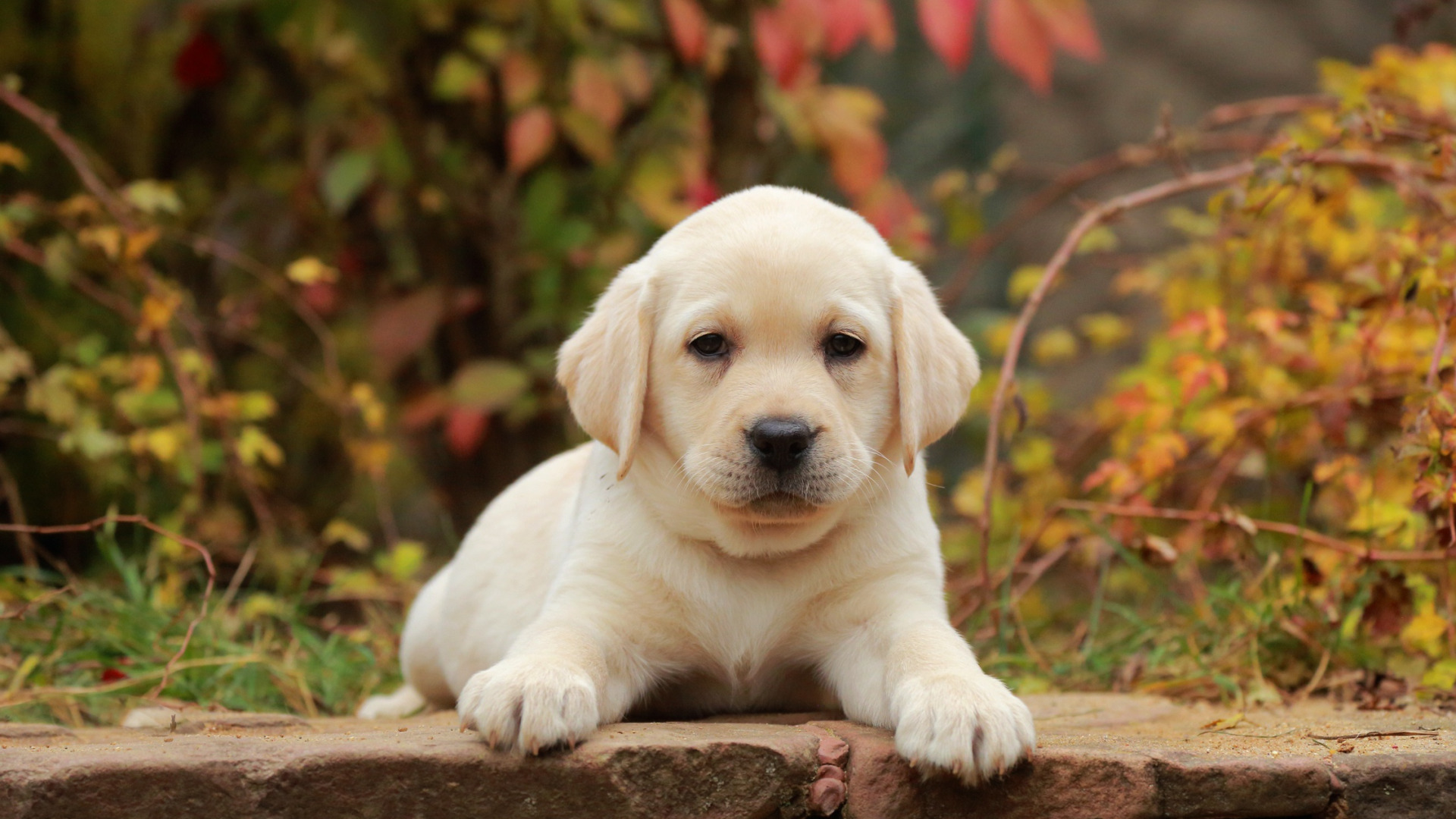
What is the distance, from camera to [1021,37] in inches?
209

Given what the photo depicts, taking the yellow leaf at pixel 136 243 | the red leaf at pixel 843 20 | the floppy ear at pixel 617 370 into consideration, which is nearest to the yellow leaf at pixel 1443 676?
the floppy ear at pixel 617 370

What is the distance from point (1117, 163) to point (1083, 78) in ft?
11.9

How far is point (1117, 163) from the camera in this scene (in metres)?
6.01

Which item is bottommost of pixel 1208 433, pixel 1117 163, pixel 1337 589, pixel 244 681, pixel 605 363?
pixel 244 681

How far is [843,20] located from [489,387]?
214 centimetres

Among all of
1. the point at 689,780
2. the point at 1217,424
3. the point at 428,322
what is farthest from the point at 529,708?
the point at 428,322

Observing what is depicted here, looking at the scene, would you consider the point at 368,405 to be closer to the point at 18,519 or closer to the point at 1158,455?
the point at 18,519

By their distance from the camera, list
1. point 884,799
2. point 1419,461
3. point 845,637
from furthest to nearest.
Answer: point 1419,461
point 845,637
point 884,799

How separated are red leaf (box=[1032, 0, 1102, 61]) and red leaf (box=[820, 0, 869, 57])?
2.27 feet

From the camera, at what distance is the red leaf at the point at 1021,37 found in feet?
17.3

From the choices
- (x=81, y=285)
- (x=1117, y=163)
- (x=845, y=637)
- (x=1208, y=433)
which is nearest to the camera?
(x=845, y=637)

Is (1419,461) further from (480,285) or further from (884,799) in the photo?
(480,285)

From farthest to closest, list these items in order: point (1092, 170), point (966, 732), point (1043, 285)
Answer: point (1092, 170)
point (1043, 285)
point (966, 732)

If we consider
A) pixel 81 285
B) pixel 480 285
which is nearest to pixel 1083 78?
pixel 480 285
